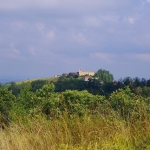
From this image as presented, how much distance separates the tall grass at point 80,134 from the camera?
4.61m

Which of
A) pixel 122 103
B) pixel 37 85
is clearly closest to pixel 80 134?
pixel 122 103

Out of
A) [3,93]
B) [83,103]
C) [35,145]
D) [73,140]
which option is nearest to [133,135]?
[73,140]

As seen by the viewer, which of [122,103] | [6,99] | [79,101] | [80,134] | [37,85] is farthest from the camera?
[37,85]

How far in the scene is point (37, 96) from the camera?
299 inches

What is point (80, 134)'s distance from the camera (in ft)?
16.1

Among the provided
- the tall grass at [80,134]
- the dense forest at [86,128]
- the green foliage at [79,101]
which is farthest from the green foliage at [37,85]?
the tall grass at [80,134]

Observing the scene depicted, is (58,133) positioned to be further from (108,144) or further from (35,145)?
(108,144)

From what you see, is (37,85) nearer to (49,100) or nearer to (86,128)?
(49,100)

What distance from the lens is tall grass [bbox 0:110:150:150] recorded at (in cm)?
461

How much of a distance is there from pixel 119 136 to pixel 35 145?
129 cm

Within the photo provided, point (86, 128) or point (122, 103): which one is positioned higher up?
point (122, 103)

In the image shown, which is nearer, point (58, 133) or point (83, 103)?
point (58, 133)

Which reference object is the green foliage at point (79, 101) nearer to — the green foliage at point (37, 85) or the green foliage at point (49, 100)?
the green foliage at point (49, 100)

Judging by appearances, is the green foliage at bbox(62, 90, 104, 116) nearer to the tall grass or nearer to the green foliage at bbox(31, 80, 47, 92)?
the tall grass
